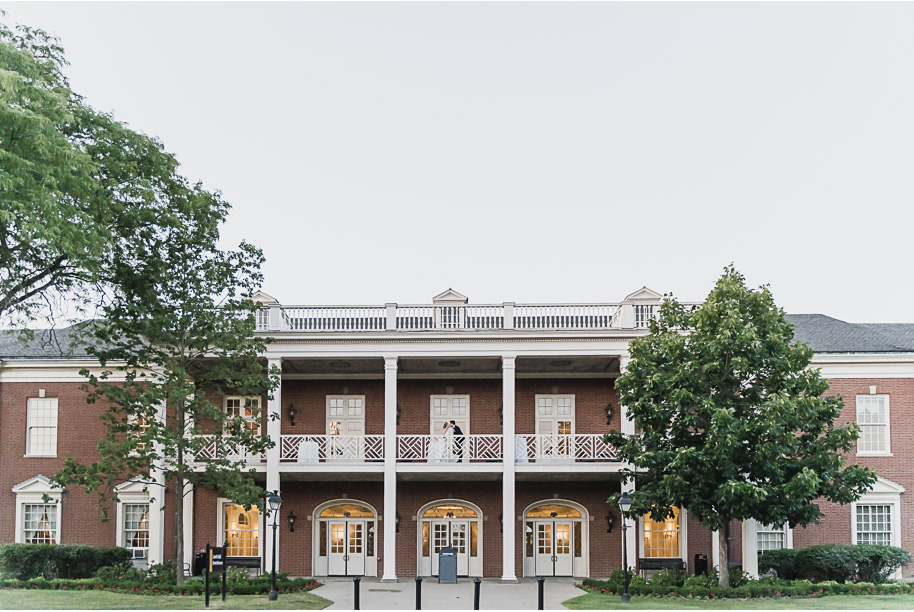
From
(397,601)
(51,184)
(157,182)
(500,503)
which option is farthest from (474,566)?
(51,184)

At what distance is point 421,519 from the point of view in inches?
1133

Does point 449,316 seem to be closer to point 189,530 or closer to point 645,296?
point 645,296

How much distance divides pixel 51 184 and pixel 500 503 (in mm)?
16701

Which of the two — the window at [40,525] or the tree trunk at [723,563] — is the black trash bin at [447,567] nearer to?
the tree trunk at [723,563]

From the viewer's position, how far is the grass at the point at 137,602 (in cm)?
1983

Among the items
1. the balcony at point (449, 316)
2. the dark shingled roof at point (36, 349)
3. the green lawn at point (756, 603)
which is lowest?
the green lawn at point (756, 603)

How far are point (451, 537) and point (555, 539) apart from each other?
3204 millimetres

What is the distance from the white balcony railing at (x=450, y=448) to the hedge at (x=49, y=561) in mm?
9135

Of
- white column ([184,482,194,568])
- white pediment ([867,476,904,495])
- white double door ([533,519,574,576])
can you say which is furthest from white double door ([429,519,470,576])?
white pediment ([867,476,904,495])

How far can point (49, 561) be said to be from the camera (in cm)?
2578

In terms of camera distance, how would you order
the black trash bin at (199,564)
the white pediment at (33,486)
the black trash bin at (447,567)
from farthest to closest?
1. the white pediment at (33,486)
2. the black trash bin at (199,564)
3. the black trash bin at (447,567)

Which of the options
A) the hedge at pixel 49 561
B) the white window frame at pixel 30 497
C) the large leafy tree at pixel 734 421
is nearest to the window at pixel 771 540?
the large leafy tree at pixel 734 421

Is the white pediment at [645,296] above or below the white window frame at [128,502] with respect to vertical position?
above

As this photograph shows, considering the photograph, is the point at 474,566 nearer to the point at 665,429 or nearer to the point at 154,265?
the point at 665,429
